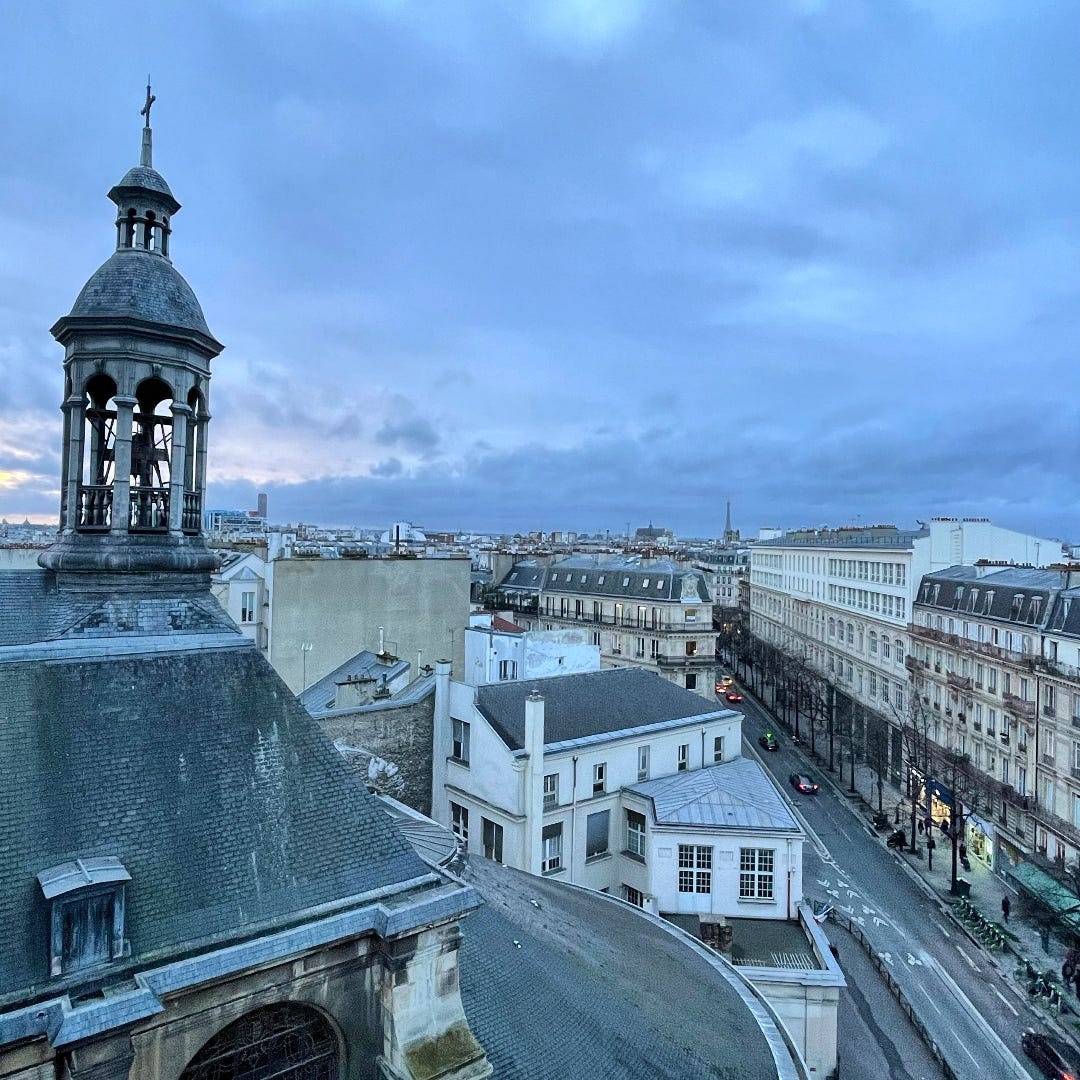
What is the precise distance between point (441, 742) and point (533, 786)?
17.0 feet

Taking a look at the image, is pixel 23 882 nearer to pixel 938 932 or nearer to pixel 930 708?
pixel 938 932

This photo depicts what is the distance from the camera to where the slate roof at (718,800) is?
27.8m

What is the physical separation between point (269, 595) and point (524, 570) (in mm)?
45214

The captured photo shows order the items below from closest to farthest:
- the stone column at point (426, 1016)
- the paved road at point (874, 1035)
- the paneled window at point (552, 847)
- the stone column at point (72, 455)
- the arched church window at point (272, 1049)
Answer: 1. the arched church window at point (272, 1049)
2. the stone column at point (426, 1016)
3. the stone column at point (72, 455)
4. the paved road at point (874, 1035)
5. the paneled window at point (552, 847)

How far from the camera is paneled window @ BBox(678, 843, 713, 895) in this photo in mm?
27672

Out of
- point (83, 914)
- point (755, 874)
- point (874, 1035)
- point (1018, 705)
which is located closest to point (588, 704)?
point (755, 874)

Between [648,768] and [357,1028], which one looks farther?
[648,768]

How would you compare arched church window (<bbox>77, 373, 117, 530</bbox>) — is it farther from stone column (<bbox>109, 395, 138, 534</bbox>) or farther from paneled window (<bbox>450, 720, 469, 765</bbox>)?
paneled window (<bbox>450, 720, 469, 765</bbox>)

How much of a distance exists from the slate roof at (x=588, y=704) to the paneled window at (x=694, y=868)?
6.24 meters

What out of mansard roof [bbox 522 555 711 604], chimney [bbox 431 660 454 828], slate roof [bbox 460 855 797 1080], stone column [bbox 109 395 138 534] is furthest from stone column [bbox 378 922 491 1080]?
mansard roof [bbox 522 555 711 604]

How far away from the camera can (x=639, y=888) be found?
97.4ft

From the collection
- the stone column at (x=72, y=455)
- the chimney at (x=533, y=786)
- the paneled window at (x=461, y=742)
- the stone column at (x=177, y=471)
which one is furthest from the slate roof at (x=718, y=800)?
the stone column at (x=72, y=455)

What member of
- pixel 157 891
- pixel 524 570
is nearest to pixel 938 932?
pixel 157 891

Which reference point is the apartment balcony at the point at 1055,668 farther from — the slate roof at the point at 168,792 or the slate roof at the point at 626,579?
the slate roof at the point at 168,792
